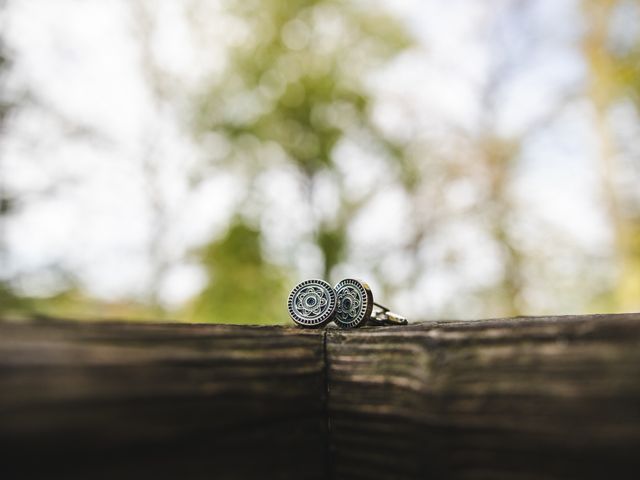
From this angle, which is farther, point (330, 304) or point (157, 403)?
point (330, 304)

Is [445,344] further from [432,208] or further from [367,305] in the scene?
[432,208]

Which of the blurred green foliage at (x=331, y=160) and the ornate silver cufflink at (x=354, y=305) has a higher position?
the blurred green foliage at (x=331, y=160)

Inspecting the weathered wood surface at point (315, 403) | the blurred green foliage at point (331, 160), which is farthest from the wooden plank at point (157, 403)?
the blurred green foliage at point (331, 160)

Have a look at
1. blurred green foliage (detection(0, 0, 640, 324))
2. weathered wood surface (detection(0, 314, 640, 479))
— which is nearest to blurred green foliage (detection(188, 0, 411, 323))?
blurred green foliage (detection(0, 0, 640, 324))

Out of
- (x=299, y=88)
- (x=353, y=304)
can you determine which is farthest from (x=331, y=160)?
(x=353, y=304)

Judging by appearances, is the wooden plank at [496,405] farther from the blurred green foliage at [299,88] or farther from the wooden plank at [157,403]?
the blurred green foliage at [299,88]

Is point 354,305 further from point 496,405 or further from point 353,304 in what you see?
point 496,405

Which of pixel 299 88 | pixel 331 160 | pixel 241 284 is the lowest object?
pixel 241 284

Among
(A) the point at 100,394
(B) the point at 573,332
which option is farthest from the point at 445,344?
(A) the point at 100,394
